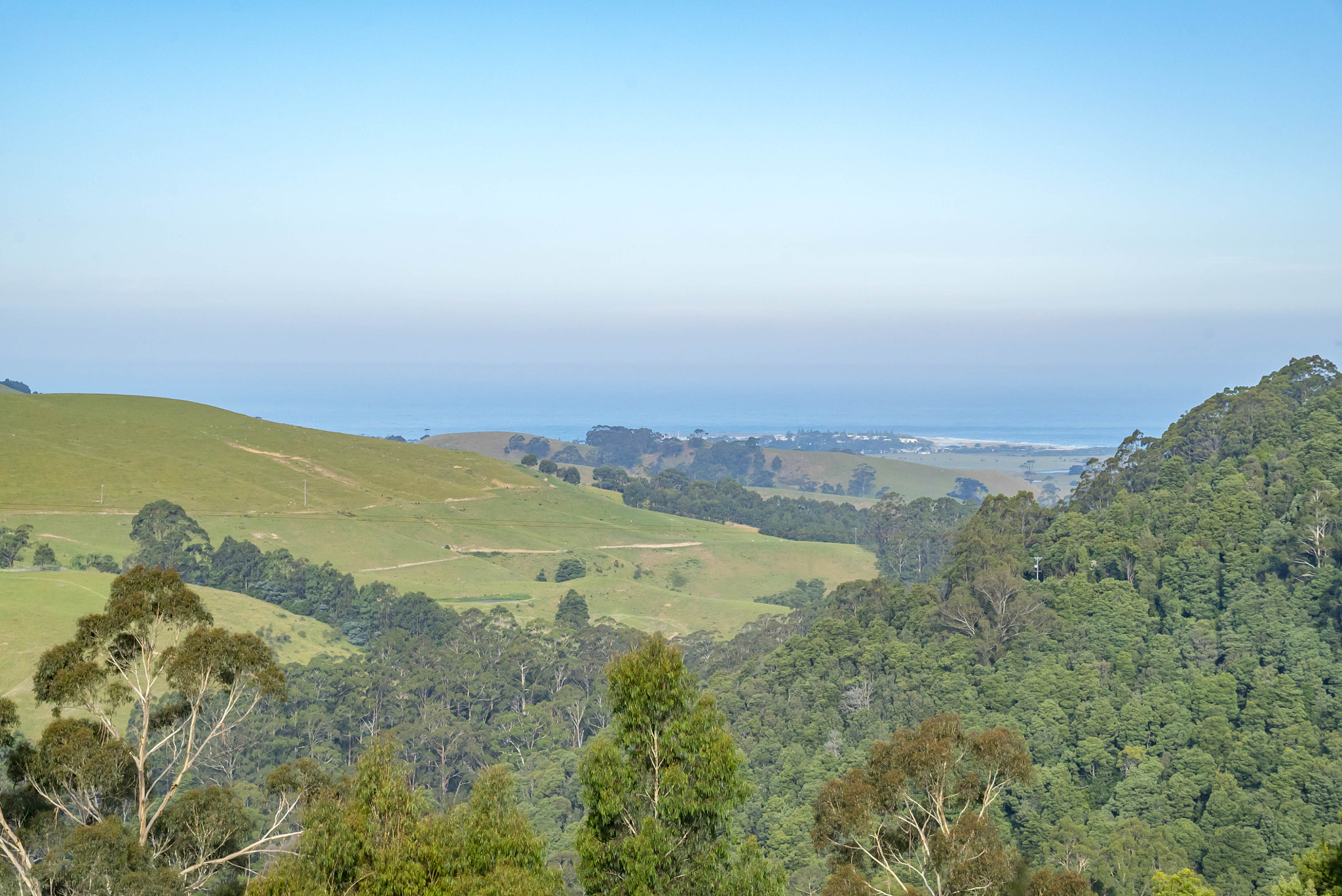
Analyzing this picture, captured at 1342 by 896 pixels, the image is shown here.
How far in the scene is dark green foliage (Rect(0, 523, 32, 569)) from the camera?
78.8 metres

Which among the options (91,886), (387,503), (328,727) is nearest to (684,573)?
(387,503)

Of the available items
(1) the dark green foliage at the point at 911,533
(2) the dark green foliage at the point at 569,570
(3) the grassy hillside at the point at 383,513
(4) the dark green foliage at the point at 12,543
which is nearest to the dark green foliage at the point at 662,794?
(3) the grassy hillside at the point at 383,513

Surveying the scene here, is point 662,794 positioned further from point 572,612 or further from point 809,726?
point 572,612

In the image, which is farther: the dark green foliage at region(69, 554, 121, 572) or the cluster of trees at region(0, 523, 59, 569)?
the dark green foliage at region(69, 554, 121, 572)

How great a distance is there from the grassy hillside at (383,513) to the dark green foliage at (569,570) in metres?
1.40

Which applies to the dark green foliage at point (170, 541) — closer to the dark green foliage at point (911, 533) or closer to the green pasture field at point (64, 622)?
the green pasture field at point (64, 622)

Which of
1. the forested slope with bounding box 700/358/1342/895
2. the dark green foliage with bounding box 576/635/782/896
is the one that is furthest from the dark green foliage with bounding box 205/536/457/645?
the dark green foliage with bounding box 576/635/782/896

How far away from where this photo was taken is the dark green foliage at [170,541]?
88438 millimetres

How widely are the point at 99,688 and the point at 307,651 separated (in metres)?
61.6

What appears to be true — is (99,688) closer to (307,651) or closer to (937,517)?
(307,651)

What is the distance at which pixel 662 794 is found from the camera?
54.5ft

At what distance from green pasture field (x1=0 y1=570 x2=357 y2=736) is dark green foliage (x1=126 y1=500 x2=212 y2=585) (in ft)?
23.4

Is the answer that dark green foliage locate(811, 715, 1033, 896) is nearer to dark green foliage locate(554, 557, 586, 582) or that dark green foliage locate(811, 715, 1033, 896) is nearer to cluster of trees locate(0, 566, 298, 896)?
cluster of trees locate(0, 566, 298, 896)

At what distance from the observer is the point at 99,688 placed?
18922 millimetres
